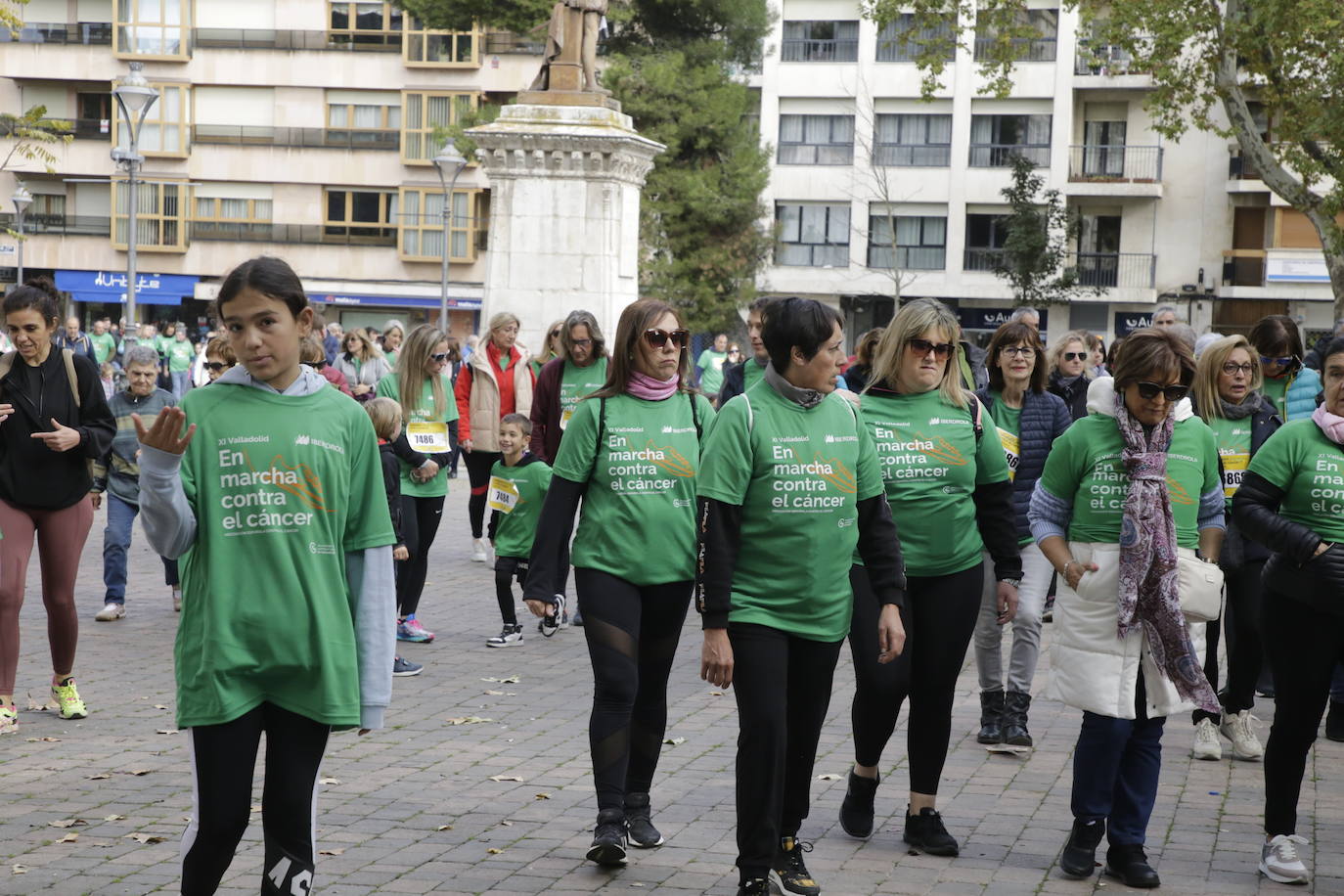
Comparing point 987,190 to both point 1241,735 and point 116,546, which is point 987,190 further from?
point 1241,735

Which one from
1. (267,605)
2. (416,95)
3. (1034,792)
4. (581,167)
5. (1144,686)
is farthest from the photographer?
(416,95)

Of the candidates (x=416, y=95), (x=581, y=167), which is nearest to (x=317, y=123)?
(x=416, y=95)

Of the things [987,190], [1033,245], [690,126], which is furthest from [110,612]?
[987,190]

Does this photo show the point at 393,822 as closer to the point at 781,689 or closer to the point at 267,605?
the point at 781,689

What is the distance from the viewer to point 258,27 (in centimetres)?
5819

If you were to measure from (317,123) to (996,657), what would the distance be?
2086 inches

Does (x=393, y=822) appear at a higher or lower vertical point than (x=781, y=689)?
lower

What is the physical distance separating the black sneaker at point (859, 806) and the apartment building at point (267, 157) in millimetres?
51492

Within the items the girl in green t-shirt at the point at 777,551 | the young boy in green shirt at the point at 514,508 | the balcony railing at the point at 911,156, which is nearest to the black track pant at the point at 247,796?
the girl in green t-shirt at the point at 777,551

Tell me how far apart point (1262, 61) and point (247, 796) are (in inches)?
855

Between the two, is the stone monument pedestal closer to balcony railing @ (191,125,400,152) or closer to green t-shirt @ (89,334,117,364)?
green t-shirt @ (89,334,117,364)

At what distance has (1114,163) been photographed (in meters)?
52.5

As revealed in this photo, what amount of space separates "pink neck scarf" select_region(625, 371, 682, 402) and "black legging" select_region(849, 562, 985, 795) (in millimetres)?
965

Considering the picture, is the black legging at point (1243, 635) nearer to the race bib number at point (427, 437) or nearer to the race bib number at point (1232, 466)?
the race bib number at point (1232, 466)
